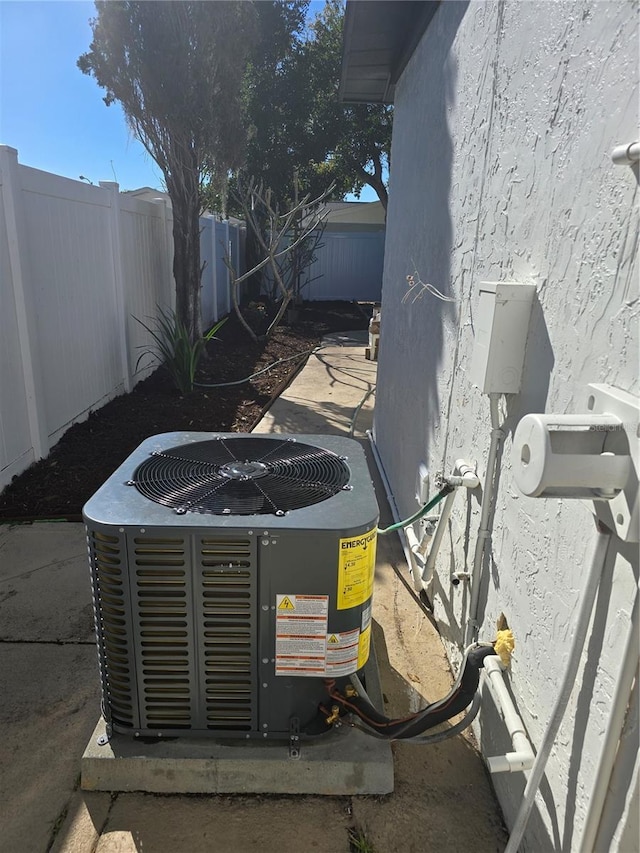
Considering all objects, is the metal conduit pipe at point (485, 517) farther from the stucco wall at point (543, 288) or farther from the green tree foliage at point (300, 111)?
the green tree foliage at point (300, 111)

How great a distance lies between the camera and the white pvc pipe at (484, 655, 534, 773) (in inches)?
54.7

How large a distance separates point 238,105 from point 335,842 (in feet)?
24.1

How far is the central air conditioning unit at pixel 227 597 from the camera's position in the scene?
1.50 meters

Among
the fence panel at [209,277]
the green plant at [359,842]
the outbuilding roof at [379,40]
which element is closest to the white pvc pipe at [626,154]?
the green plant at [359,842]

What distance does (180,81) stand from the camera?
6.09 m

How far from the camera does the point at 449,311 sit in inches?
95.9

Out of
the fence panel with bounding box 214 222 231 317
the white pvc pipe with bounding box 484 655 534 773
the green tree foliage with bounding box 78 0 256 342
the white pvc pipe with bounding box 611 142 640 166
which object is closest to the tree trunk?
the green tree foliage with bounding box 78 0 256 342

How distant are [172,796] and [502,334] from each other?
1615mm

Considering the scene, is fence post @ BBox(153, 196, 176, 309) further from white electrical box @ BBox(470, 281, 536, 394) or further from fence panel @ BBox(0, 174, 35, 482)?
white electrical box @ BBox(470, 281, 536, 394)

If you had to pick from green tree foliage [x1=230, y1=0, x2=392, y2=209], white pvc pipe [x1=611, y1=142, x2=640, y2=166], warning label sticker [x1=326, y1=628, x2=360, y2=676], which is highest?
green tree foliage [x1=230, y1=0, x2=392, y2=209]

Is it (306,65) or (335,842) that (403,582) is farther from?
(306,65)

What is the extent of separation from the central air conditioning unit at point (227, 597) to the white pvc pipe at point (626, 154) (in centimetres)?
99

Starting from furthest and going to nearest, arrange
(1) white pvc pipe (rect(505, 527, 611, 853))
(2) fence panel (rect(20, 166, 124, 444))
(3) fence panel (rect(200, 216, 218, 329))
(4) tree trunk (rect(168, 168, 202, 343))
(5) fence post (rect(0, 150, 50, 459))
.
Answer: (3) fence panel (rect(200, 216, 218, 329)) < (4) tree trunk (rect(168, 168, 202, 343)) < (2) fence panel (rect(20, 166, 124, 444)) < (5) fence post (rect(0, 150, 50, 459)) < (1) white pvc pipe (rect(505, 527, 611, 853))

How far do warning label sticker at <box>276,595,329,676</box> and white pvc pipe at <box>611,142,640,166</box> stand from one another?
1188mm
